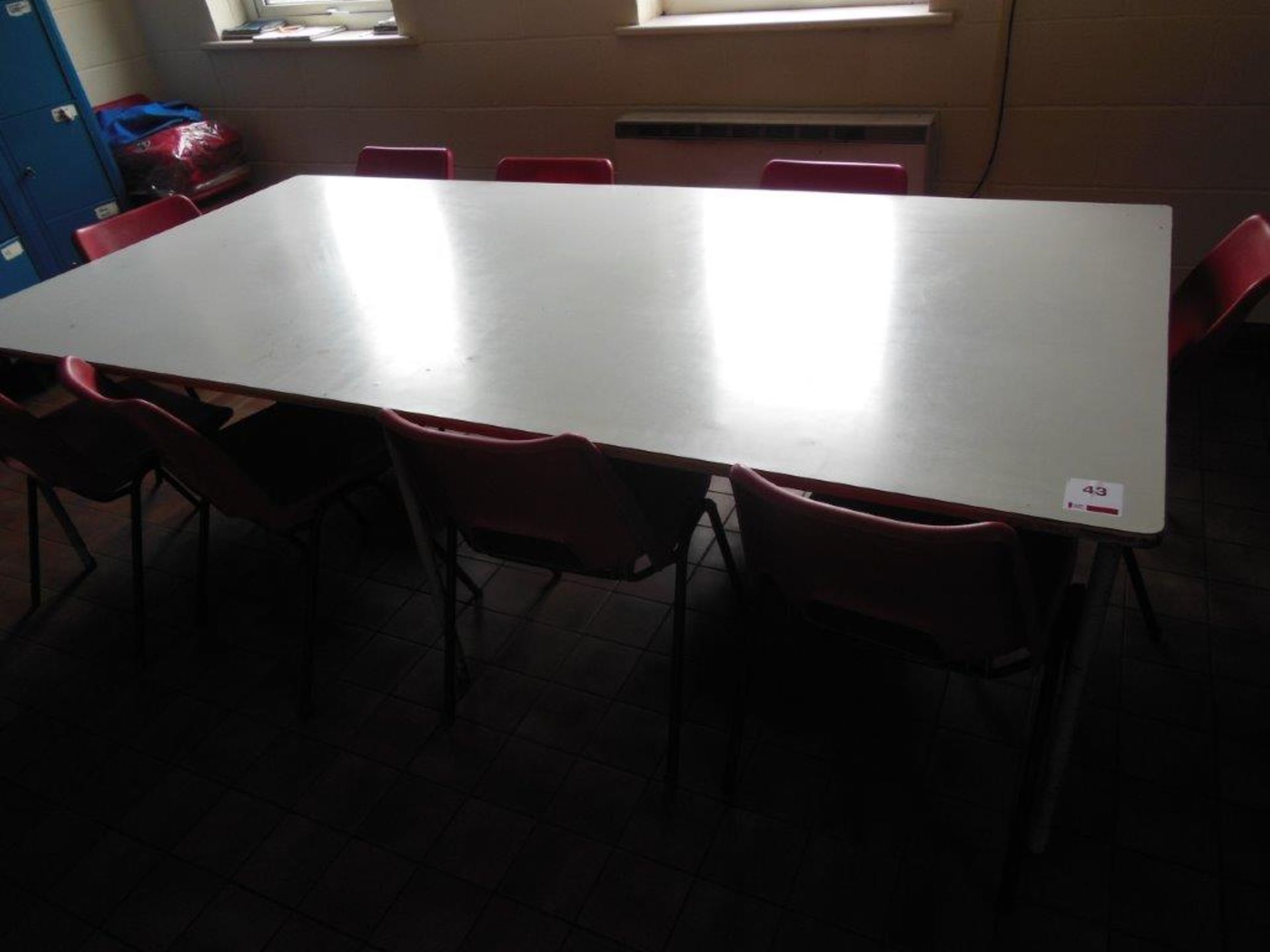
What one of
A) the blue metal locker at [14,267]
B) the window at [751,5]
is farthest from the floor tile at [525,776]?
the blue metal locker at [14,267]

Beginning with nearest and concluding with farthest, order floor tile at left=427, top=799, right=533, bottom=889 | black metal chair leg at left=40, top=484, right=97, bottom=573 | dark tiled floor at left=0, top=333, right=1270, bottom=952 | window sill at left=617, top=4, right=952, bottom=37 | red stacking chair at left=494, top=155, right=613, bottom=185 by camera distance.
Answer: dark tiled floor at left=0, top=333, right=1270, bottom=952, floor tile at left=427, top=799, right=533, bottom=889, black metal chair leg at left=40, top=484, right=97, bottom=573, red stacking chair at left=494, top=155, right=613, bottom=185, window sill at left=617, top=4, right=952, bottom=37

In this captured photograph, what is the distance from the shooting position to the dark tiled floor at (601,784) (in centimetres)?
137

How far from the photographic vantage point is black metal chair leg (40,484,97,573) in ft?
7.06

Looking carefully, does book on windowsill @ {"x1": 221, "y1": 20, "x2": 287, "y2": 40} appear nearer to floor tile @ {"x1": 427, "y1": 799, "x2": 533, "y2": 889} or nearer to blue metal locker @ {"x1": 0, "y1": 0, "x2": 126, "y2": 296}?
blue metal locker @ {"x1": 0, "y1": 0, "x2": 126, "y2": 296}

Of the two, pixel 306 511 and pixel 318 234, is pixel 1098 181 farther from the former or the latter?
pixel 306 511

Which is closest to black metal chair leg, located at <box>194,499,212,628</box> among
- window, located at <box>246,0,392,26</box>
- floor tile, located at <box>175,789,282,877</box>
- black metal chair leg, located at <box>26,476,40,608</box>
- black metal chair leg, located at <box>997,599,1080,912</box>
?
black metal chair leg, located at <box>26,476,40,608</box>

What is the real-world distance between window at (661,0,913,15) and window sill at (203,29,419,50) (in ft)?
3.52

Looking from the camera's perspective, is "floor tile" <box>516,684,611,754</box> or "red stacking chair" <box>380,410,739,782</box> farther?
"floor tile" <box>516,684,611,754</box>

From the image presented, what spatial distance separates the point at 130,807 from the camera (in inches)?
65.2

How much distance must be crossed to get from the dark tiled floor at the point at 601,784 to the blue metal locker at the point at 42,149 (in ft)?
6.30

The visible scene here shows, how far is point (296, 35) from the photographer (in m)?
3.72

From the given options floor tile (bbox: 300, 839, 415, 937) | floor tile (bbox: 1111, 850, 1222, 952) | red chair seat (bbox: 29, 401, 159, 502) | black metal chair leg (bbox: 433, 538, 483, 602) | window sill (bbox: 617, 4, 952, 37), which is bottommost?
floor tile (bbox: 1111, 850, 1222, 952)

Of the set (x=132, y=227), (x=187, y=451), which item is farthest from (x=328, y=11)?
(x=187, y=451)

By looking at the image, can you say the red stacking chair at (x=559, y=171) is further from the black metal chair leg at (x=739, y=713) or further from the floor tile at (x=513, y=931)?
the floor tile at (x=513, y=931)
